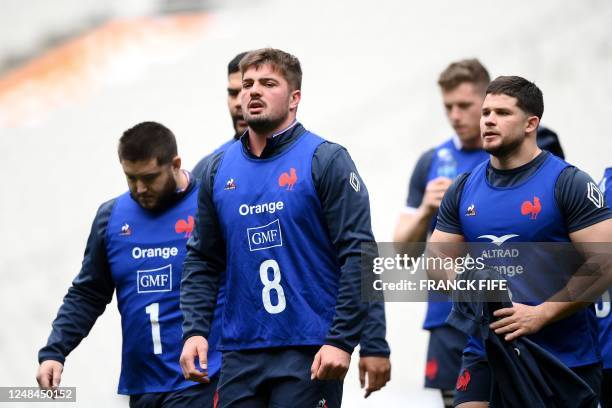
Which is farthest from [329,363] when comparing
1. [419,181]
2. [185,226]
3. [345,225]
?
[419,181]

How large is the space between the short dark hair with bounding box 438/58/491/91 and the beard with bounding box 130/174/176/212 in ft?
5.92

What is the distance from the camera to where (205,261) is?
486 cm

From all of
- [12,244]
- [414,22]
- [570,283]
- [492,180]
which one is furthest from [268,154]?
[12,244]

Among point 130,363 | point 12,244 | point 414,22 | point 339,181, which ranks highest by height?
point 414,22

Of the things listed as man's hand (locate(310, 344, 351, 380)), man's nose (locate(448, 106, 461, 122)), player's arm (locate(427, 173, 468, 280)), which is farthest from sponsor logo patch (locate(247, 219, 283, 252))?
man's nose (locate(448, 106, 461, 122))

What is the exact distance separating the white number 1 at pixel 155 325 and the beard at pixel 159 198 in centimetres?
49

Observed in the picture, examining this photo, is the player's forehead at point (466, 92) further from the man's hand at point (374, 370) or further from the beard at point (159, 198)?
the man's hand at point (374, 370)

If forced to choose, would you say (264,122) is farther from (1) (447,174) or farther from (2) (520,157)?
(1) (447,174)

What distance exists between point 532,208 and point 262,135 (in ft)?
3.77

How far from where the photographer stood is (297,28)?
9.59m

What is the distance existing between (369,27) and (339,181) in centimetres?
510

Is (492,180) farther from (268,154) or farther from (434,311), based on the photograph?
(434,311)

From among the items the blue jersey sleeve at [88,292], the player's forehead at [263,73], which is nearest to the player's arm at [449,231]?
the player's forehead at [263,73]

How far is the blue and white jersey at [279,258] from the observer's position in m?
4.47
